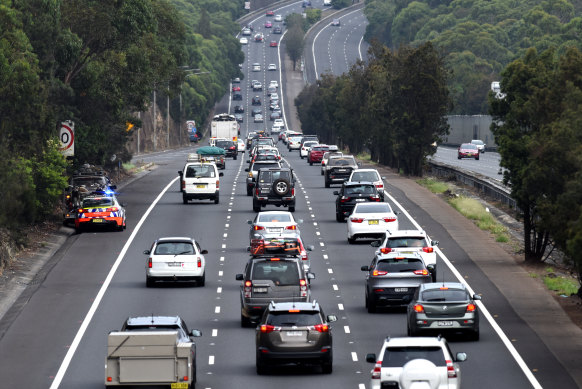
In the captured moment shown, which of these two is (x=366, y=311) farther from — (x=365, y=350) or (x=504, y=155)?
(x=504, y=155)

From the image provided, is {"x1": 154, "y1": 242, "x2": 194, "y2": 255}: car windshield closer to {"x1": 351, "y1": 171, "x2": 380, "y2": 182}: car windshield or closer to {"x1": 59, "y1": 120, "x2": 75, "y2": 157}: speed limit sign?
{"x1": 59, "y1": 120, "x2": 75, "y2": 157}: speed limit sign

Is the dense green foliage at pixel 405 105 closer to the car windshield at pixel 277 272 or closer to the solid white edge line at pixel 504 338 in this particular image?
the solid white edge line at pixel 504 338

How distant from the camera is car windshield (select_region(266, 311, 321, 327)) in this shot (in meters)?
25.7

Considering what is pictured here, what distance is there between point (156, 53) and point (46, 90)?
16.2m

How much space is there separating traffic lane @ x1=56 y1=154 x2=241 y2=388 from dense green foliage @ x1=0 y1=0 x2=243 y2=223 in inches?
188

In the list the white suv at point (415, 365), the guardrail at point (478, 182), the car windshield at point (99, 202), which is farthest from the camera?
the guardrail at point (478, 182)

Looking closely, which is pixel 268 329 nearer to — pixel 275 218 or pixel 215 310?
pixel 215 310

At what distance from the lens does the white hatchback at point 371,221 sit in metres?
48.4

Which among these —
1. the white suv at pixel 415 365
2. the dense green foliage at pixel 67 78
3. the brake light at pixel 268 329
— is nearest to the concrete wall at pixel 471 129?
the dense green foliage at pixel 67 78

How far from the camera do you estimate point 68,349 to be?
29922 mm

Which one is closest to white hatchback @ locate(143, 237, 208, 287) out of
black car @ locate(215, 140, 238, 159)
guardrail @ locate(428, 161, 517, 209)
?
guardrail @ locate(428, 161, 517, 209)

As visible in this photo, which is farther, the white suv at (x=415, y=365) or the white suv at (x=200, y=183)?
the white suv at (x=200, y=183)

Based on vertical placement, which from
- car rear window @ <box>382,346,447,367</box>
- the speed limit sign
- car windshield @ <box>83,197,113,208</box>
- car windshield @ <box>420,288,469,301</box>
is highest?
the speed limit sign

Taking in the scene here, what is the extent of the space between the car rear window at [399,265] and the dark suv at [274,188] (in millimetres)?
24734
